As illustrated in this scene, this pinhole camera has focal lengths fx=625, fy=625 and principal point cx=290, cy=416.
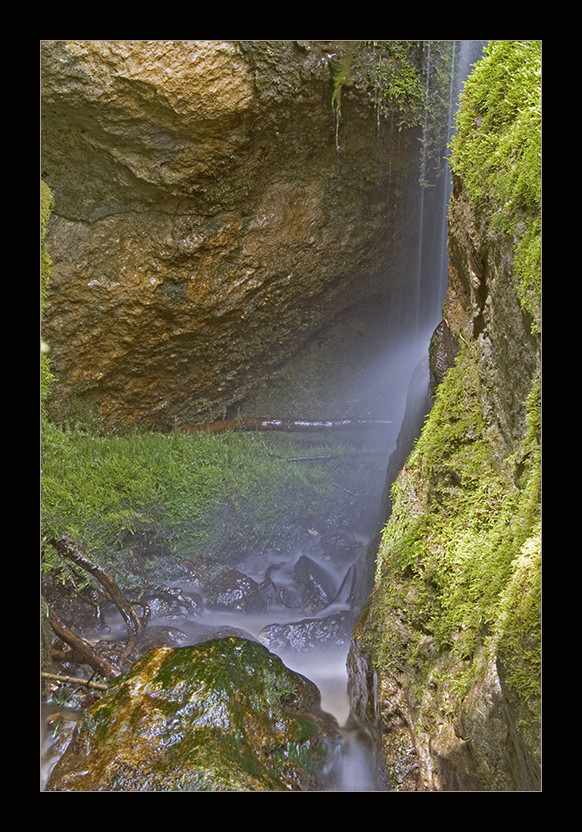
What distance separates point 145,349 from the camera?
3.59 meters

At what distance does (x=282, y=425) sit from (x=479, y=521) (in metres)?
2.64

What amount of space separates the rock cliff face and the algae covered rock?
1961 millimetres

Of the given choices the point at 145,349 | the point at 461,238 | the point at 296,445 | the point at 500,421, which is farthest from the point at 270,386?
the point at 500,421

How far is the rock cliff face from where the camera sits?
271 centimetres

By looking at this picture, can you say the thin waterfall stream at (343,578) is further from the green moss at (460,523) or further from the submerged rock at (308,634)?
the green moss at (460,523)

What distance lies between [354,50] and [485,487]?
2.31 metres

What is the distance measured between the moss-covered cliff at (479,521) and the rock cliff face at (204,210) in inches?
54.2

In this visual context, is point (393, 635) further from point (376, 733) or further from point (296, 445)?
point (296, 445)

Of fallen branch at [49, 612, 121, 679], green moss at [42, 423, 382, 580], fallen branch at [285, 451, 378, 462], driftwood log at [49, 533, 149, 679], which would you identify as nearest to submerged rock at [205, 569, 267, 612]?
green moss at [42, 423, 382, 580]

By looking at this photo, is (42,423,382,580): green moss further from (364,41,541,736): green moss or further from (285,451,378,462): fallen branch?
(364,41,541,736): green moss

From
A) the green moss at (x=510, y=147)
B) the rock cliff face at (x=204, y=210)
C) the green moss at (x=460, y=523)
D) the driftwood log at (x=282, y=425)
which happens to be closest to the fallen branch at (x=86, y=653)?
the green moss at (x=460, y=523)

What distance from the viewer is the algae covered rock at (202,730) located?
1523 millimetres

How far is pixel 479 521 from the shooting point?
147 centimetres

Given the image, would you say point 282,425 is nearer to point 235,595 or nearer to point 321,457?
point 321,457
